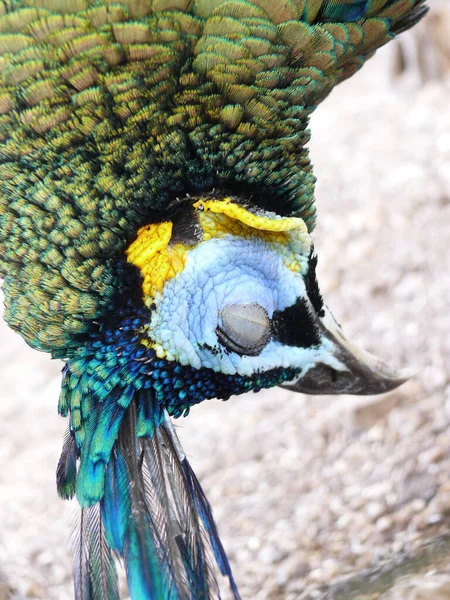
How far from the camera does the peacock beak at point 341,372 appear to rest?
2.38 metres

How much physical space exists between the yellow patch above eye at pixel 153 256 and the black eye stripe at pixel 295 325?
0.37 m

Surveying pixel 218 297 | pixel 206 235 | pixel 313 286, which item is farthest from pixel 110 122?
pixel 313 286

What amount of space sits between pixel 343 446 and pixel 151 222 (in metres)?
2.13

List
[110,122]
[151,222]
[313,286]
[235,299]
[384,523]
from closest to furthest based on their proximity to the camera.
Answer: [110,122] < [151,222] < [235,299] < [313,286] < [384,523]

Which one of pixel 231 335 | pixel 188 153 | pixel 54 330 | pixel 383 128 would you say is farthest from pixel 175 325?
pixel 383 128

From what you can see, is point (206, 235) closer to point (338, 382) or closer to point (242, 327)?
point (242, 327)

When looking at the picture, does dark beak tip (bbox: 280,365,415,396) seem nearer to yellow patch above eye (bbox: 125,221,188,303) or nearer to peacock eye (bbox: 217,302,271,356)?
peacock eye (bbox: 217,302,271,356)

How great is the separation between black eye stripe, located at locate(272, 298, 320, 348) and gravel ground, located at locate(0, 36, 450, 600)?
885 mm

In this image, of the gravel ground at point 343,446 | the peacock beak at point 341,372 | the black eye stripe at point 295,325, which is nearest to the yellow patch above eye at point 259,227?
the black eye stripe at point 295,325

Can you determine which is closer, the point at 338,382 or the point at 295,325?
the point at 295,325

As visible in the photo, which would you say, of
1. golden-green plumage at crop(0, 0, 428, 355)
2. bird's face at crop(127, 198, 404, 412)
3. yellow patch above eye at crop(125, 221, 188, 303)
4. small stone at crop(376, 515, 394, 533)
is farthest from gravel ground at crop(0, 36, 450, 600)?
golden-green plumage at crop(0, 0, 428, 355)

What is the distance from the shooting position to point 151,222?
208 cm

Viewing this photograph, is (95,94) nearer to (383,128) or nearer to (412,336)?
(412,336)

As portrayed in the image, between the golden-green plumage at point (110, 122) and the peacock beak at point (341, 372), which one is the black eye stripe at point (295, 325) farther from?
the golden-green plumage at point (110, 122)
